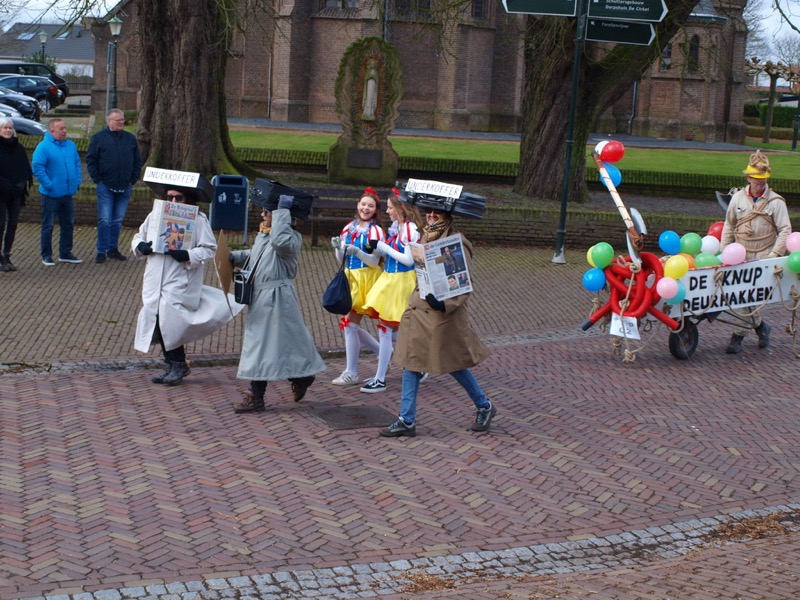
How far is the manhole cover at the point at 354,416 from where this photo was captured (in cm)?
799

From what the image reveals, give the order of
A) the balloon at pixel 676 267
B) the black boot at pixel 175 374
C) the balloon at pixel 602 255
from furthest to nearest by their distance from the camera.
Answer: the balloon at pixel 602 255 → the balloon at pixel 676 267 → the black boot at pixel 175 374

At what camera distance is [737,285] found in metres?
10.6

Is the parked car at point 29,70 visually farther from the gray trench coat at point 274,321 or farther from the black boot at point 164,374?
the gray trench coat at point 274,321

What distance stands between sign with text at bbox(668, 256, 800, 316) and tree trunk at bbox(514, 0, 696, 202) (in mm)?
7532

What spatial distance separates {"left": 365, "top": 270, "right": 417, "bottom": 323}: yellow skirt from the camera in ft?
29.1

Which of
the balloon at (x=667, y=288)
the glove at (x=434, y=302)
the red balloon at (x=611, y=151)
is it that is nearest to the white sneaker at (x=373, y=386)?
the glove at (x=434, y=302)

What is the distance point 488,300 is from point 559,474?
609 centimetres

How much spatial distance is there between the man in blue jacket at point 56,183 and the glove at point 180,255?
5.32 meters

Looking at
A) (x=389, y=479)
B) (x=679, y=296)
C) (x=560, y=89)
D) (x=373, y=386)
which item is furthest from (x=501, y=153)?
(x=389, y=479)

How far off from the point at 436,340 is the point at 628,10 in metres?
8.49

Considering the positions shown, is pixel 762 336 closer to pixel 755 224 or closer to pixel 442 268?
pixel 755 224

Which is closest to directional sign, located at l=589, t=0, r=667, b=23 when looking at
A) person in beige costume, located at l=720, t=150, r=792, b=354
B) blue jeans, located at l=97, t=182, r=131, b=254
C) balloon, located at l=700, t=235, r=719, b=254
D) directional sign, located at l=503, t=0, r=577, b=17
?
directional sign, located at l=503, t=0, r=577, b=17

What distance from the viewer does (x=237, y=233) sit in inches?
649

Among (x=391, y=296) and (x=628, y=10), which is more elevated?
(x=628, y=10)
